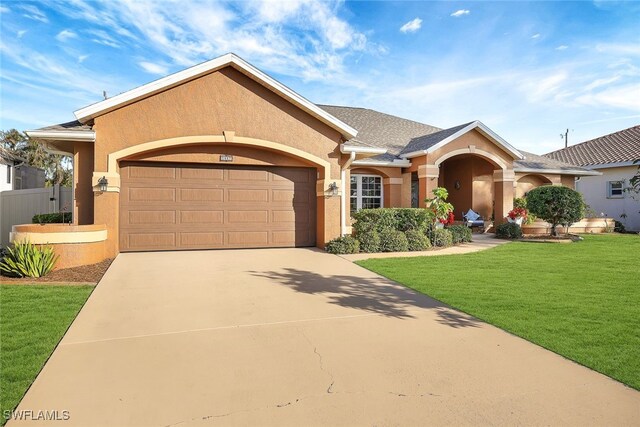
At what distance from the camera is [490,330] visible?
4.93m

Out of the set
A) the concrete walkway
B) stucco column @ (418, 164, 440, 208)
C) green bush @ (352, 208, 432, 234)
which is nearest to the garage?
green bush @ (352, 208, 432, 234)

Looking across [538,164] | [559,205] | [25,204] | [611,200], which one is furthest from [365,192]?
[611,200]

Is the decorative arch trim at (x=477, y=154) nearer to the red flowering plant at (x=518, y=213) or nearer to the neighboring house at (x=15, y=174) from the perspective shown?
the red flowering plant at (x=518, y=213)

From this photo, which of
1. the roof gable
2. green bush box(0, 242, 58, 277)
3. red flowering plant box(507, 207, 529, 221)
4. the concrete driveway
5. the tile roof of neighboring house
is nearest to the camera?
the concrete driveway

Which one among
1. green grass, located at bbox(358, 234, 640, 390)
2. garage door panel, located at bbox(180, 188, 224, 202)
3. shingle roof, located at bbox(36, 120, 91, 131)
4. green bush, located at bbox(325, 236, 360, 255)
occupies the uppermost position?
shingle roof, located at bbox(36, 120, 91, 131)

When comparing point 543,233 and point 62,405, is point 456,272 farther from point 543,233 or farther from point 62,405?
point 543,233

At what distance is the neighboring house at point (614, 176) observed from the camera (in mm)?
22359

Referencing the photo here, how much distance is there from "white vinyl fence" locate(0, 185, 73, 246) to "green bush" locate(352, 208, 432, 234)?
389 inches

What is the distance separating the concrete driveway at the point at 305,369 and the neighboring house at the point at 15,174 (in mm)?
23513

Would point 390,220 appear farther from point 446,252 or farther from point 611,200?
point 611,200

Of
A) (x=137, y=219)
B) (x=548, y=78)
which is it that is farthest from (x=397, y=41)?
(x=137, y=219)

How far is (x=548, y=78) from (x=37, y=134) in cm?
1845

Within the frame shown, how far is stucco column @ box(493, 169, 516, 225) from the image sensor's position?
726 inches

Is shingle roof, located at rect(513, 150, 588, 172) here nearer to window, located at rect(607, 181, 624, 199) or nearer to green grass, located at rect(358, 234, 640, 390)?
window, located at rect(607, 181, 624, 199)
